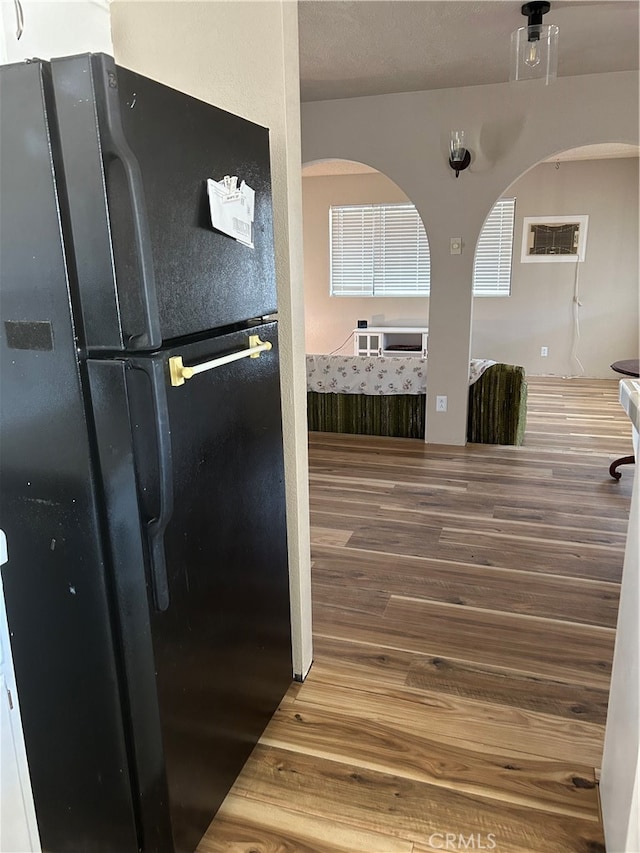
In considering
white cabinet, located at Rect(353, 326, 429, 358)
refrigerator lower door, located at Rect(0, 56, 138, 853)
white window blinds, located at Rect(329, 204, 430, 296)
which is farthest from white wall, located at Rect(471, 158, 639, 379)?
refrigerator lower door, located at Rect(0, 56, 138, 853)

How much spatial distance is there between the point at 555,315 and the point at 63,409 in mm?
7221

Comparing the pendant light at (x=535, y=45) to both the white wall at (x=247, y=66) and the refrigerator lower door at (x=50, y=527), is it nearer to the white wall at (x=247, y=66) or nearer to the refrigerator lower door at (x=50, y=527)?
the white wall at (x=247, y=66)

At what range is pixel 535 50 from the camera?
9.27 feet

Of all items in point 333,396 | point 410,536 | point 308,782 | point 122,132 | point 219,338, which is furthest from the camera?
point 333,396

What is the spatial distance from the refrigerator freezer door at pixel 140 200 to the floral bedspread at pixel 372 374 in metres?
3.42

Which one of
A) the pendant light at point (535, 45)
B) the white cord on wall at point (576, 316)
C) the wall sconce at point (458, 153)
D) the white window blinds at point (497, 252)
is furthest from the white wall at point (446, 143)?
the white cord on wall at point (576, 316)

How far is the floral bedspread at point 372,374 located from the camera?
4793 millimetres

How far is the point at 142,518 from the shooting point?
4.01 feet

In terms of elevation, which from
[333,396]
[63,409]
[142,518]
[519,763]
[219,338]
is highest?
[219,338]

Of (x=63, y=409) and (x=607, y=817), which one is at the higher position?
(x=63, y=409)

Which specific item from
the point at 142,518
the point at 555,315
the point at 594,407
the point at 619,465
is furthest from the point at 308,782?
the point at 555,315

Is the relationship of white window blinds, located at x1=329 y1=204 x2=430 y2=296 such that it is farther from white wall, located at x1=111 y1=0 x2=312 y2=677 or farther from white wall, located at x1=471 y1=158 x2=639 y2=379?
white wall, located at x1=111 y1=0 x2=312 y2=677

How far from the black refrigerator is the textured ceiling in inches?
69.8

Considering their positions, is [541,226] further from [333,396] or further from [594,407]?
[333,396]
